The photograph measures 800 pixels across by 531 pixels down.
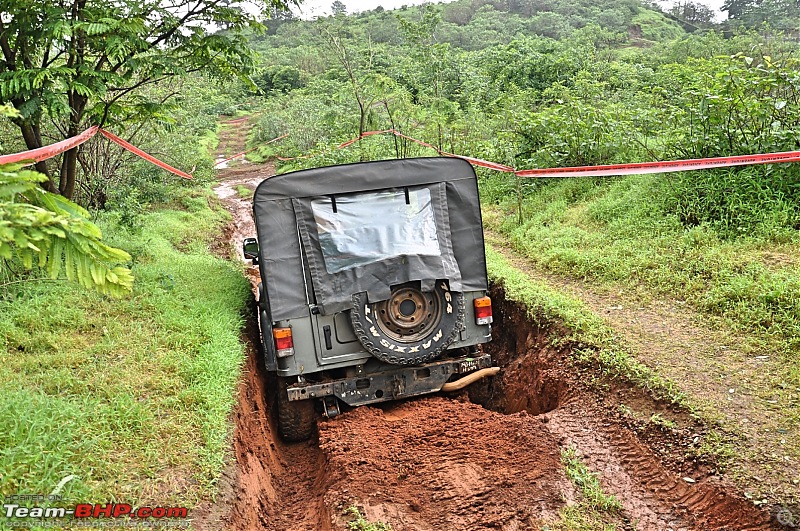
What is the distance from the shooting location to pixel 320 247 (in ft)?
17.7

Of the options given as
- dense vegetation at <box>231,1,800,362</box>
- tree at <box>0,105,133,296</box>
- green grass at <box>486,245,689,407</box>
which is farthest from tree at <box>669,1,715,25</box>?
Result: tree at <box>0,105,133,296</box>

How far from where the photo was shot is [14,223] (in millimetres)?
2484

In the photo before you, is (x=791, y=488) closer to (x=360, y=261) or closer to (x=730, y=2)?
(x=360, y=261)

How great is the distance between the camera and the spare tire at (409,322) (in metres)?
5.26

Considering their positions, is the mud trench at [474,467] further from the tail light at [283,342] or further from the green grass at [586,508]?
the tail light at [283,342]

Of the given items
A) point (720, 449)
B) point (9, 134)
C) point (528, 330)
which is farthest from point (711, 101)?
point (9, 134)

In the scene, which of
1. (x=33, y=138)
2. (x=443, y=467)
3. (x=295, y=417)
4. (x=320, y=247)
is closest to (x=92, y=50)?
(x=33, y=138)

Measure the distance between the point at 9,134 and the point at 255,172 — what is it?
13543 mm

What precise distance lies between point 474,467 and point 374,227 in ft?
7.34

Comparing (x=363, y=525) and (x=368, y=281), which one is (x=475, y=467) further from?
(x=368, y=281)

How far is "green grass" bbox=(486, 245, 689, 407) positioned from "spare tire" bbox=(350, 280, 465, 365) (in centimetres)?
127

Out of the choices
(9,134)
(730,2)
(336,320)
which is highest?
(730,2)

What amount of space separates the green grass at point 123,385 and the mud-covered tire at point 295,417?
1.66 ft

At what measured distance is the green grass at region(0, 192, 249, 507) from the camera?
376 centimetres
